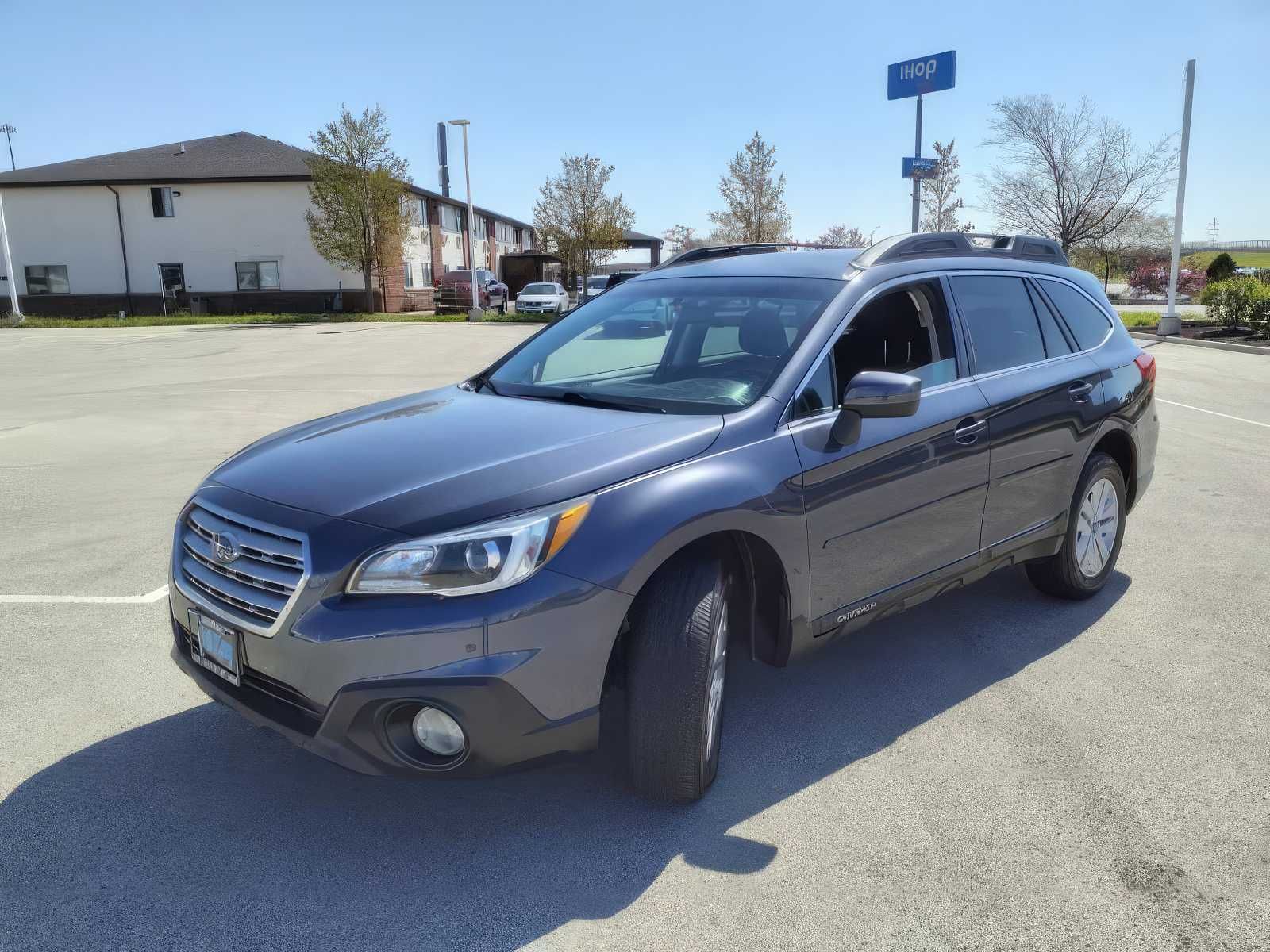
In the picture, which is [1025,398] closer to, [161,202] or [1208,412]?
[1208,412]

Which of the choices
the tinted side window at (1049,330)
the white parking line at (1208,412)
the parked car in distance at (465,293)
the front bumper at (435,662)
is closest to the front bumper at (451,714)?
the front bumper at (435,662)

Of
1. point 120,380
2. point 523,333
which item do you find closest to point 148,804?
point 120,380

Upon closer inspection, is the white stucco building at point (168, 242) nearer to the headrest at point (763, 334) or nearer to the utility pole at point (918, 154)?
the utility pole at point (918, 154)

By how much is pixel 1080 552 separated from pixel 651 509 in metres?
3.04

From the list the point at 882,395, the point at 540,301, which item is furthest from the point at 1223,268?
the point at 882,395

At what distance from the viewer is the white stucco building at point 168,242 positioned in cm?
4353

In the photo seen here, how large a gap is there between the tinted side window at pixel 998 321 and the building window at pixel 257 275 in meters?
44.2

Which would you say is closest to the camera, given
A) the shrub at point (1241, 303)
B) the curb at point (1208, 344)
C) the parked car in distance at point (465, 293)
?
the curb at point (1208, 344)

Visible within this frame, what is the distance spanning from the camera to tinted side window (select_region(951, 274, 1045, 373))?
169 inches

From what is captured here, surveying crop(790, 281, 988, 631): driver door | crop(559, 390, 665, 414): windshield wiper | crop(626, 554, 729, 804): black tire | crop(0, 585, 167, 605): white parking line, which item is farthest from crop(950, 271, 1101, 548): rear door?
crop(0, 585, 167, 605): white parking line

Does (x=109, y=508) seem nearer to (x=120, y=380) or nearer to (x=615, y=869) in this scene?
(x=615, y=869)

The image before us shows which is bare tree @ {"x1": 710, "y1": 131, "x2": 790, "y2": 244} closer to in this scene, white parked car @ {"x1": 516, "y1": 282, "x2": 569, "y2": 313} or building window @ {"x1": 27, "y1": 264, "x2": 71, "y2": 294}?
white parked car @ {"x1": 516, "y1": 282, "x2": 569, "y2": 313}

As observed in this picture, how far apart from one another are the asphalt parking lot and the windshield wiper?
128 centimetres

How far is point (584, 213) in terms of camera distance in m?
54.8
